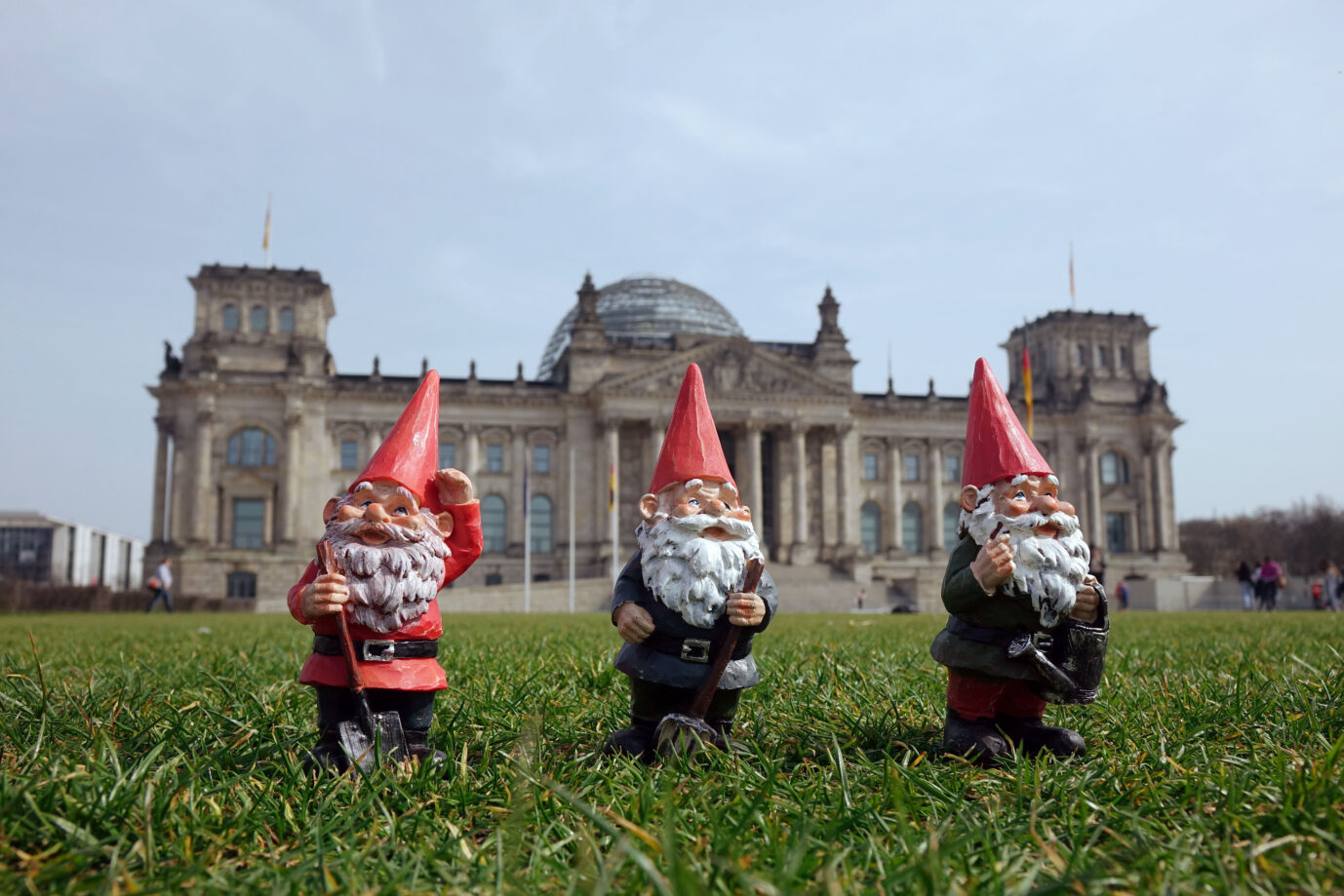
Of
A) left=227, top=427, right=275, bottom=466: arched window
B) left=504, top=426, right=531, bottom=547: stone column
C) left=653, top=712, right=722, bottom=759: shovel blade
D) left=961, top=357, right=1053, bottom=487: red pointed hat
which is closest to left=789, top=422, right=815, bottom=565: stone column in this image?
left=504, top=426, right=531, bottom=547: stone column

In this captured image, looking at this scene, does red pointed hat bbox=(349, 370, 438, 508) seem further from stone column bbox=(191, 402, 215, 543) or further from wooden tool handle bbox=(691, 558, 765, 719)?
stone column bbox=(191, 402, 215, 543)

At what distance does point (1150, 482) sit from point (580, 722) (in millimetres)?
64759

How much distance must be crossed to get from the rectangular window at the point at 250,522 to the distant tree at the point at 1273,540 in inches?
2618

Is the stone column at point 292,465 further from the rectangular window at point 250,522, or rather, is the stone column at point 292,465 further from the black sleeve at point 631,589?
the black sleeve at point 631,589

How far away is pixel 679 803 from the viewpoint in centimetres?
326

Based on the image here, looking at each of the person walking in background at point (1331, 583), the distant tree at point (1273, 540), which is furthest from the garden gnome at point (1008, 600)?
the distant tree at point (1273, 540)

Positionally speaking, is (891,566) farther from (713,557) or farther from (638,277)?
(713,557)

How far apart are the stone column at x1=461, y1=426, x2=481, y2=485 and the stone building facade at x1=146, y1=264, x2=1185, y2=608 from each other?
109 millimetres

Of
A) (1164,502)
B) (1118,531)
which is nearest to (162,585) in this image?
(1118,531)

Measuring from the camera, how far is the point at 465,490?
447 cm

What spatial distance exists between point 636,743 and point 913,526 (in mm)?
58140

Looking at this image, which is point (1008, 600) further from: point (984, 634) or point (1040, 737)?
point (1040, 737)

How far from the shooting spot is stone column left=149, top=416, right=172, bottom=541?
52469 millimetres

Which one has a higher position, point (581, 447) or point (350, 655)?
point (581, 447)
